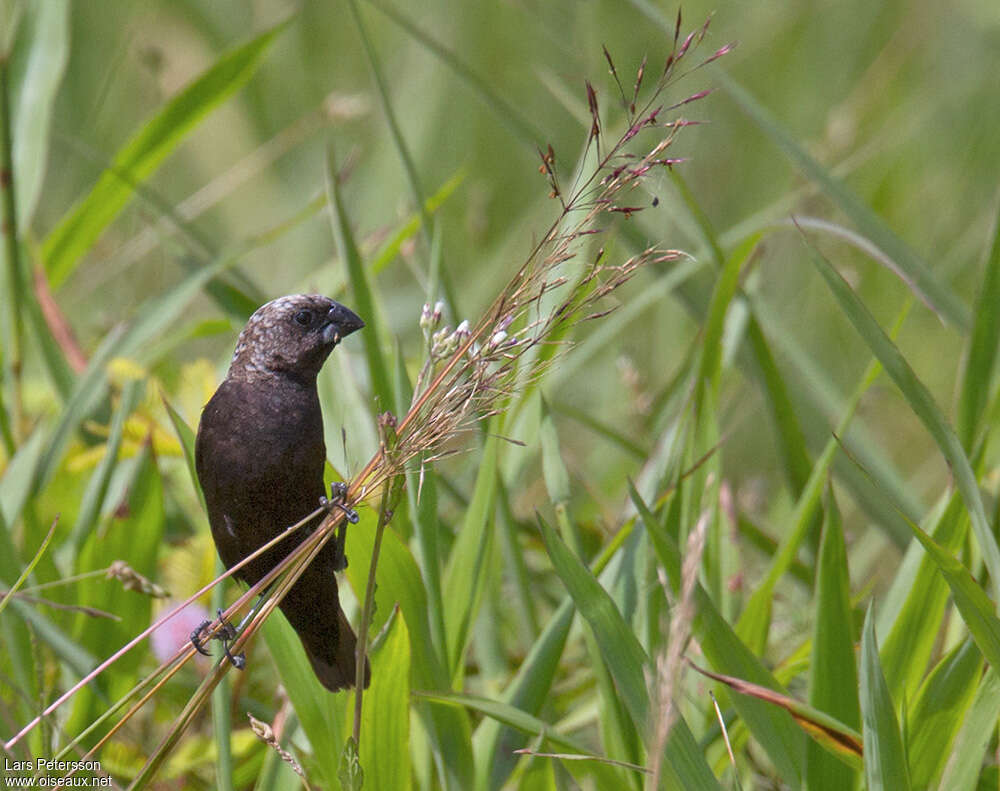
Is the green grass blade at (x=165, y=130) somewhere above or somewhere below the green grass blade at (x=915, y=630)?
above

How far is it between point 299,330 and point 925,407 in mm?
909

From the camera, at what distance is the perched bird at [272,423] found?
1209 millimetres

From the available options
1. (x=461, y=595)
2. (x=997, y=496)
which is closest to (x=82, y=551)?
(x=461, y=595)

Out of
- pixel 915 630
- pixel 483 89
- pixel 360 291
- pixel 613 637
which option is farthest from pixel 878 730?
pixel 483 89

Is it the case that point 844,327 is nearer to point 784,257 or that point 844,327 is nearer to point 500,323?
point 784,257

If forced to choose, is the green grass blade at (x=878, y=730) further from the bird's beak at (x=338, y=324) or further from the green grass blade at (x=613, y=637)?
the bird's beak at (x=338, y=324)

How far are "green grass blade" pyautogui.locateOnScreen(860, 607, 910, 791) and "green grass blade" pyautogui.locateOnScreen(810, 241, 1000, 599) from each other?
0.28 m

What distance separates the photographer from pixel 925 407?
164cm

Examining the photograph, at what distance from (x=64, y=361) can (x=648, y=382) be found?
2338mm

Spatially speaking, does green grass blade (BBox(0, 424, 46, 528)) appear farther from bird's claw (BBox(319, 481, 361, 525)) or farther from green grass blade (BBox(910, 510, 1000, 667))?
green grass blade (BBox(910, 510, 1000, 667))

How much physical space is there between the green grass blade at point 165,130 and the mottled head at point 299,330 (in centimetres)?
179

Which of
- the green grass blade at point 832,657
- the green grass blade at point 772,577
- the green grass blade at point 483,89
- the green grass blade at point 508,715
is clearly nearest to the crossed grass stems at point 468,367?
the green grass blade at point 508,715

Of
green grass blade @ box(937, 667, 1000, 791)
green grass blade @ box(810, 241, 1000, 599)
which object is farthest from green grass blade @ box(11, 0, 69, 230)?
green grass blade @ box(937, 667, 1000, 791)

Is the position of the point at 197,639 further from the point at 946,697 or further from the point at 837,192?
the point at 837,192
